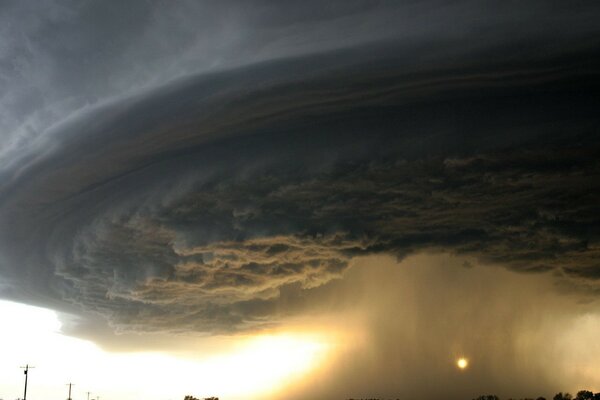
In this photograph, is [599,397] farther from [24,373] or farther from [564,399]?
[24,373]

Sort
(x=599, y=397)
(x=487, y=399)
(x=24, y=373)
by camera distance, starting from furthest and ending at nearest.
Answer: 1. (x=487, y=399)
2. (x=599, y=397)
3. (x=24, y=373)

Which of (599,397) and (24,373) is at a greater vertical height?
(24,373)

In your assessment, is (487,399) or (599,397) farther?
(487,399)

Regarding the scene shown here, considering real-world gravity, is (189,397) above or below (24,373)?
below

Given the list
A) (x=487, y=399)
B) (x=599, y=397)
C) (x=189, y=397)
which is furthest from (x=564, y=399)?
(x=189, y=397)

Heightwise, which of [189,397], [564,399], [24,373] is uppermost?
[24,373]

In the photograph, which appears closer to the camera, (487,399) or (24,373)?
(24,373)

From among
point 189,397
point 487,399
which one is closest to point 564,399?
point 487,399

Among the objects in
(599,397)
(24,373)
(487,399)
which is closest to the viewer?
(24,373)
